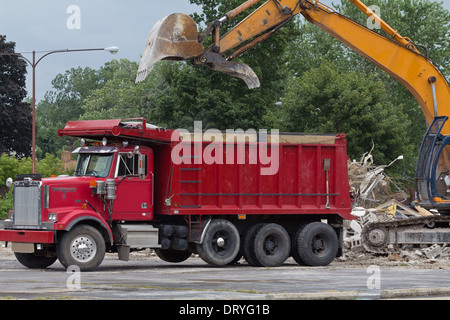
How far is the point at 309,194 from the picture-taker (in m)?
24.0

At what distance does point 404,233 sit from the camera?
2586 centimetres

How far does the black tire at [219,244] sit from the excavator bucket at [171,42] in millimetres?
4174

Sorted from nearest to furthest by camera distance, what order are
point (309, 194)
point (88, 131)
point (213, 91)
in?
1. point (88, 131)
2. point (309, 194)
3. point (213, 91)

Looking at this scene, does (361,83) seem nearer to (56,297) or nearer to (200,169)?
(200,169)

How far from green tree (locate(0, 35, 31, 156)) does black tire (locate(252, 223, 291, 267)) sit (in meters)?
50.1

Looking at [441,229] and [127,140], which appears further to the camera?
[441,229]

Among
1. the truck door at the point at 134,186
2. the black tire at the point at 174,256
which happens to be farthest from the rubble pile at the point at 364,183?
the truck door at the point at 134,186

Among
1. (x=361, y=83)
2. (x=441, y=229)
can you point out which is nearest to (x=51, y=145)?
(x=361, y=83)

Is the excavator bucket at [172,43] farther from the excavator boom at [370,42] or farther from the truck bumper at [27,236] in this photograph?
the truck bumper at [27,236]

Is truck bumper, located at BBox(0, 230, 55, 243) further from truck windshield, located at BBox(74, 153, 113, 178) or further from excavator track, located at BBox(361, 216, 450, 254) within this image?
excavator track, located at BBox(361, 216, 450, 254)

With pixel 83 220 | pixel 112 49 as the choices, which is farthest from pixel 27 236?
pixel 112 49

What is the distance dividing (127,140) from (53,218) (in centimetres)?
284

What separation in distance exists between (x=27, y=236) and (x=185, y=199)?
3978 millimetres

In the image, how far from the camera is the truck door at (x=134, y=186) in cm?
2194
